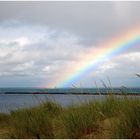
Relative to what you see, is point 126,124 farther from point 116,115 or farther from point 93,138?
point 116,115

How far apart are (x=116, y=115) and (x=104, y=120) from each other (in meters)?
0.26

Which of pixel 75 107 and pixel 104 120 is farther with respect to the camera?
pixel 75 107

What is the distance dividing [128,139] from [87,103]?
86.9 inches

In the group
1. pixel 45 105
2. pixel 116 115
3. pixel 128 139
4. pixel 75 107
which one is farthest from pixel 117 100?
pixel 45 105

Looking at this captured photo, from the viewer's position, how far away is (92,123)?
19.7 ft

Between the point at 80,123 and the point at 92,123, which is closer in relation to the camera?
the point at 80,123

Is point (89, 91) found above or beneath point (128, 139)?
above

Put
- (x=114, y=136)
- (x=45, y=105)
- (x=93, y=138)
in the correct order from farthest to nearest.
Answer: (x=45, y=105) < (x=93, y=138) < (x=114, y=136)

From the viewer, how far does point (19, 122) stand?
7.13m

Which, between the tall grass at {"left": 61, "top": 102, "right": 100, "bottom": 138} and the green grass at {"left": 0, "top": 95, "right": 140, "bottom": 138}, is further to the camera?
the tall grass at {"left": 61, "top": 102, "right": 100, "bottom": 138}

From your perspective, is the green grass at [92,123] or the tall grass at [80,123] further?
the tall grass at [80,123]

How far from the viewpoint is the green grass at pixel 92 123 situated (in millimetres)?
5027

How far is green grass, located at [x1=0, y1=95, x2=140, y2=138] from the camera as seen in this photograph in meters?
5.03

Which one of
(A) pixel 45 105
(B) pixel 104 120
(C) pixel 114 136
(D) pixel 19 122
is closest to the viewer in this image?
(C) pixel 114 136
